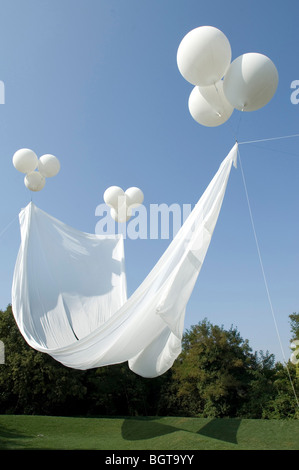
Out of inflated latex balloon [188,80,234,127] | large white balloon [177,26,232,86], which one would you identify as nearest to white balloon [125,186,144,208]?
inflated latex balloon [188,80,234,127]

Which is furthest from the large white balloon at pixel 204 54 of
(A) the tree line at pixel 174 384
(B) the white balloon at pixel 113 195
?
(A) the tree line at pixel 174 384

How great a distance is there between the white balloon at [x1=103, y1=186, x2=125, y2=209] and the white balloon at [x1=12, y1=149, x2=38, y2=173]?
51.9 inches

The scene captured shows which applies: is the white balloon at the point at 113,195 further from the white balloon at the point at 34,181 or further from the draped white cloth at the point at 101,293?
the white balloon at the point at 34,181

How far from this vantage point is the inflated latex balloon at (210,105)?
356 centimetres

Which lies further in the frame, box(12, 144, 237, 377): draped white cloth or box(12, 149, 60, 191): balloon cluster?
box(12, 149, 60, 191): balloon cluster

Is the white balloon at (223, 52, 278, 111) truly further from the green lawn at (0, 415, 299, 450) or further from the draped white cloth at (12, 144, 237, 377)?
the green lawn at (0, 415, 299, 450)

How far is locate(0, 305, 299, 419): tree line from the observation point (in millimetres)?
14672

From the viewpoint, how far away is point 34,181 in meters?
5.84

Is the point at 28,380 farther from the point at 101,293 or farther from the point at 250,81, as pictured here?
the point at 250,81

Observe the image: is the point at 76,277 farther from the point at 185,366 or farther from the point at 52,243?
the point at 185,366

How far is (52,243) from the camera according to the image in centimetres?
614

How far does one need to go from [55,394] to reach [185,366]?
6700 mm
